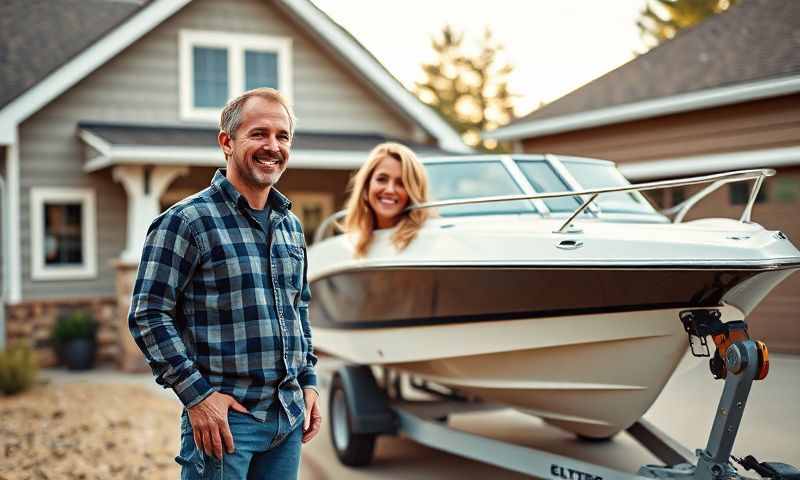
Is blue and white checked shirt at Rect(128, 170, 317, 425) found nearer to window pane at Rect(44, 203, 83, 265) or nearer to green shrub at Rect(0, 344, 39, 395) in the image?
green shrub at Rect(0, 344, 39, 395)

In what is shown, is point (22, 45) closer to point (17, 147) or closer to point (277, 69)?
point (17, 147)

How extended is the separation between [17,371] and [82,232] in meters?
3.43

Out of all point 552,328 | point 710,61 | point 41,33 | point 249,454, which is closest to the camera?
point 249,454

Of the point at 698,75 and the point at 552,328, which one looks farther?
the point at 698,75

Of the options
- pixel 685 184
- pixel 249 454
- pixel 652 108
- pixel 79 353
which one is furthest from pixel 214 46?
pixel 249 454

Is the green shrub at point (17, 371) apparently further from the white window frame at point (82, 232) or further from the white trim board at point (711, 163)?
the white trim board at point (711, 163)

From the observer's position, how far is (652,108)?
8.58 metres

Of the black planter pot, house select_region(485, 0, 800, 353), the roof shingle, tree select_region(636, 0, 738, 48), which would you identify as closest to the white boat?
house select_region(485, 0, 800, 353)

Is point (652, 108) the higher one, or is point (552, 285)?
point (652, 108)

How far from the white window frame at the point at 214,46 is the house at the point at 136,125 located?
20mm

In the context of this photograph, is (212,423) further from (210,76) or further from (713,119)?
(210,76)

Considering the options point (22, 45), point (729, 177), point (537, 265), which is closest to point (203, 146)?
point (22, 45)

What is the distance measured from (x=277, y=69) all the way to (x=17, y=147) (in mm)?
3799

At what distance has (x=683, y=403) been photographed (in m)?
4.64
